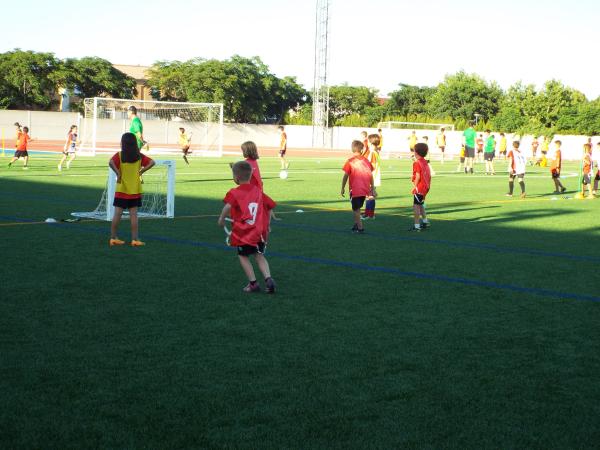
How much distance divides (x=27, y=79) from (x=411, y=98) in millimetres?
55362

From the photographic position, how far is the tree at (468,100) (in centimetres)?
9975

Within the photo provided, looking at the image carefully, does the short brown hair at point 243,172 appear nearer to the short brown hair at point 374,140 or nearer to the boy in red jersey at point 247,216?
the boy in red jersey at point 247,216

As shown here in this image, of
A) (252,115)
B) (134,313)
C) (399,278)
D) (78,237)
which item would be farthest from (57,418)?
(252,115)

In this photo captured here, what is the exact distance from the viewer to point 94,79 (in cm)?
8012

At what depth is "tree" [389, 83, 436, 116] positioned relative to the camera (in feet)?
360

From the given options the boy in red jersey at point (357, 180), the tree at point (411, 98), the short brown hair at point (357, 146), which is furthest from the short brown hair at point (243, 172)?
the tree at point (411, 98)

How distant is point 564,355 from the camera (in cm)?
599

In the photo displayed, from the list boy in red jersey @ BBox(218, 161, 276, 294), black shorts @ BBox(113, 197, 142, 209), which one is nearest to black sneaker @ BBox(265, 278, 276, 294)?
boy in red jersey @ BBox(218, 161, 276, 294)

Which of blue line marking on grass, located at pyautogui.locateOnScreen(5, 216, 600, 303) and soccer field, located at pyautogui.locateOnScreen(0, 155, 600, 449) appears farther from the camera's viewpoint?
blue line marking on grass, located at pyautogui.locateOnScreen(5, 216, 600, 303)

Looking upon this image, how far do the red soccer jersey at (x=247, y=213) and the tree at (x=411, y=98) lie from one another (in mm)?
103213

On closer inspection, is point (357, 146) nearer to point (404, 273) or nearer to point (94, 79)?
point (404, 273)

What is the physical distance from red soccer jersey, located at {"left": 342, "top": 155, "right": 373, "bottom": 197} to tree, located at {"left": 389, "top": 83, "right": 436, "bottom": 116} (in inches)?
3825

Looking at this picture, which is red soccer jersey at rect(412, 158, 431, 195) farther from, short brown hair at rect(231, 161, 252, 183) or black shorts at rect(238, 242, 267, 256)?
short brown hair at rect(231, 161, 252, 183)

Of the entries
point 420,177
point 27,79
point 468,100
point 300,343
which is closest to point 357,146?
point 420,177
